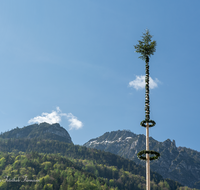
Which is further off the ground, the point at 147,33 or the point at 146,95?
the point at 147,33

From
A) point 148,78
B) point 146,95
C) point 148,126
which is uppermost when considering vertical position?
point 148,78

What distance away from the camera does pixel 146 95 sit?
34312mm

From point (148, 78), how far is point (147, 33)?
8141mm

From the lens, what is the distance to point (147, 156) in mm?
31281

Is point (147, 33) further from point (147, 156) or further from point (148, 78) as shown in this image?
A: point (147, 156)

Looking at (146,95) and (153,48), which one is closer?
(146,95)

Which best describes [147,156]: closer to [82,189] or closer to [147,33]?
[147,33]

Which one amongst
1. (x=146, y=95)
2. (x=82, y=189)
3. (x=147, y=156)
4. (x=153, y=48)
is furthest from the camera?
(x=82, y=189)

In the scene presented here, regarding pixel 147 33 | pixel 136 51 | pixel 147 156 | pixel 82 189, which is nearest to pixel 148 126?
pixel 147 156

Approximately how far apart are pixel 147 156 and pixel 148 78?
1169cm

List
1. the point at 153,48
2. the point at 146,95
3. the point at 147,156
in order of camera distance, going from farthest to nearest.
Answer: the point at 153,48, the point at 146,95, the point at 147,156

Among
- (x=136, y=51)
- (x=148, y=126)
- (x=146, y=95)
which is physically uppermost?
(x=136, y=51)

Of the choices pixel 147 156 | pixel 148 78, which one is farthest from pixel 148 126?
pixel 148 78

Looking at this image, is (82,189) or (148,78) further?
(82,189)
